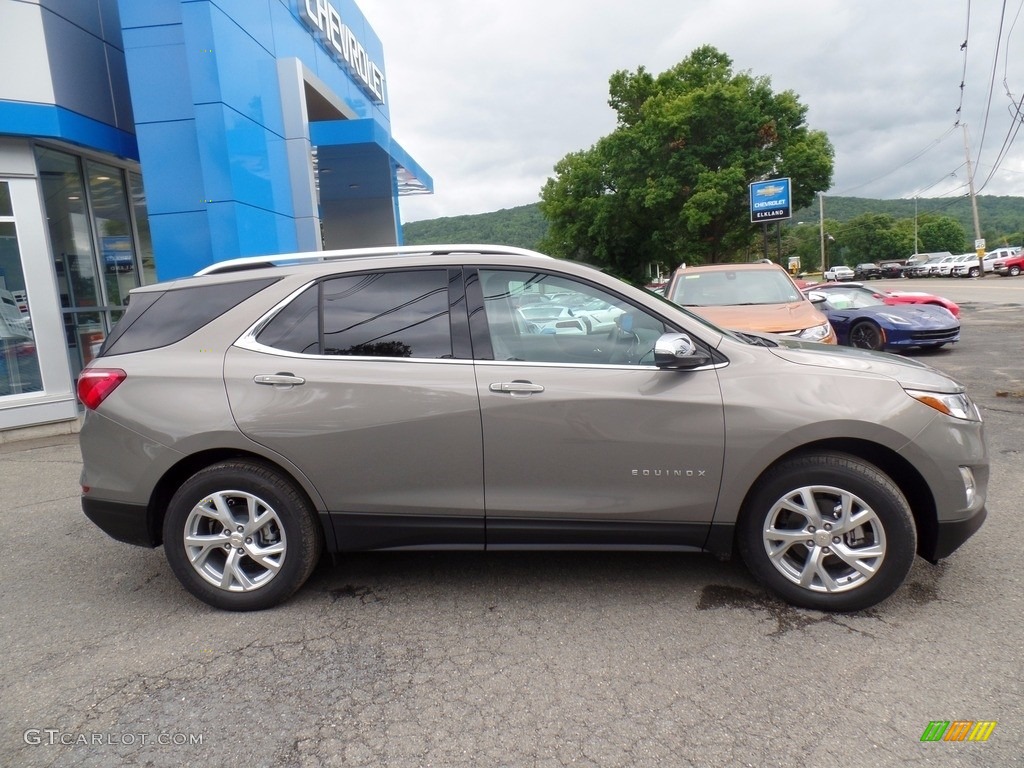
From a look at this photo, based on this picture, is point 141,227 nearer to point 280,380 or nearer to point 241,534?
point 280,380

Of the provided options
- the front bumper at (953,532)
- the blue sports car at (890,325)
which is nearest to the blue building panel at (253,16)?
the blue sports car at (890,325)

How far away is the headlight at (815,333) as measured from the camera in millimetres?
7203

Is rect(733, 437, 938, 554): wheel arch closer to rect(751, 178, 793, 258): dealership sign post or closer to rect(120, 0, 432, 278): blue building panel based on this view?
rect(120, 0, 432, 278): blue building panel

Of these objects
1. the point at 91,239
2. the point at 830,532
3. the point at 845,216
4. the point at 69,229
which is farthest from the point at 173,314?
the point at 845,216

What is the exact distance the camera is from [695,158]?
28.3 metres

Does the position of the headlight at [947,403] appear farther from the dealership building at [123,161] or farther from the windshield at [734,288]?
the dealership building at [123,161]

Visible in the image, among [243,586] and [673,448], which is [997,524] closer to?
[673,448]

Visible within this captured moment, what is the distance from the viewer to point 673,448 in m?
3.18

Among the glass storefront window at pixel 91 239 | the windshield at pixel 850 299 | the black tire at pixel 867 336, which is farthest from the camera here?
the windshield at pixel 850 299

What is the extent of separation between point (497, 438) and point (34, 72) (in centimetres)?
852

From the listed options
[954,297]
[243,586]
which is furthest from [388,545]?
[954,297]

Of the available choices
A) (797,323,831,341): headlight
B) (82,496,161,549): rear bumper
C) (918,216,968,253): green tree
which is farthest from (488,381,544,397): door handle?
(918,216,968,253): green tree

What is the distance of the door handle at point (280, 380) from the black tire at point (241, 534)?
41 cm

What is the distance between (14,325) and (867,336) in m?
12.6
